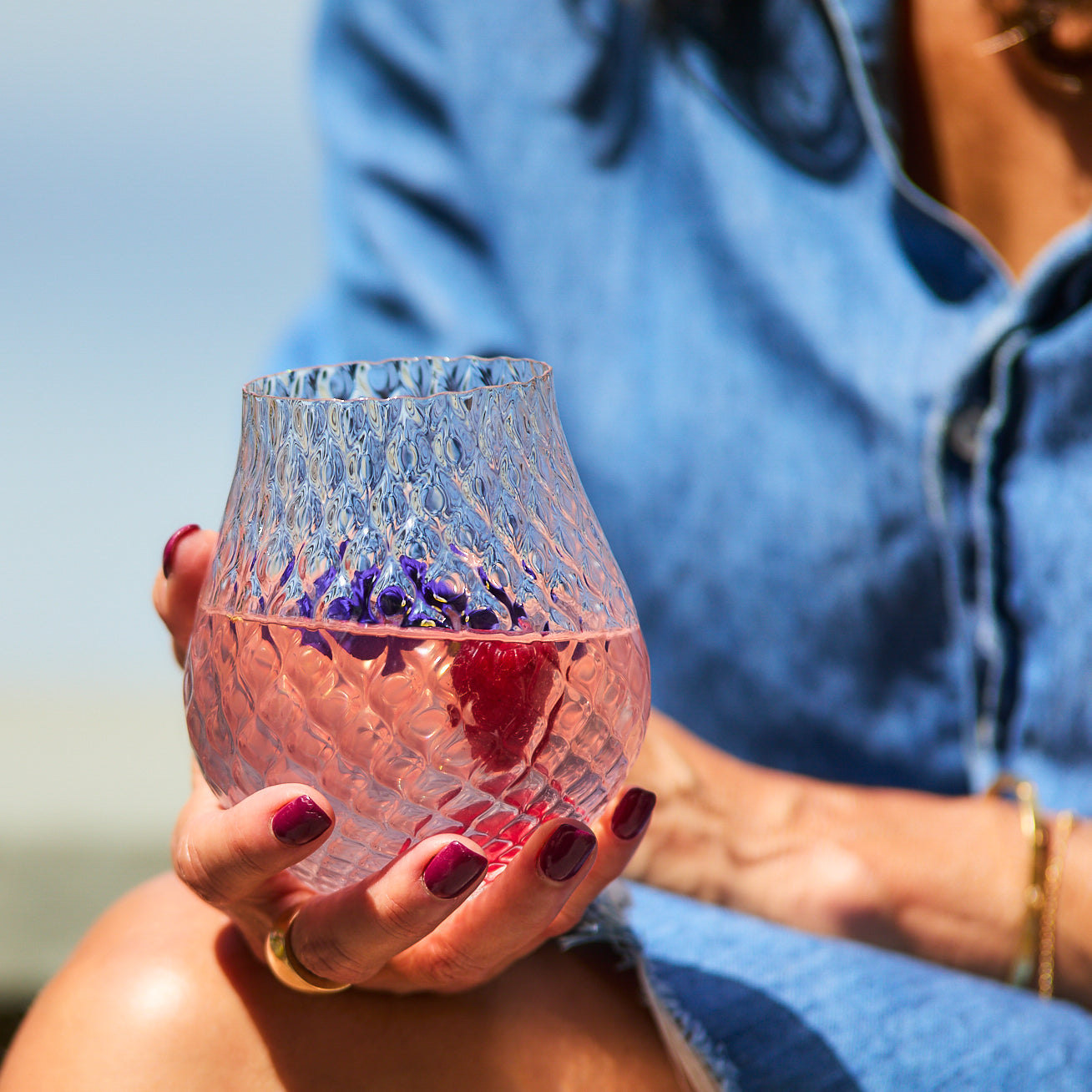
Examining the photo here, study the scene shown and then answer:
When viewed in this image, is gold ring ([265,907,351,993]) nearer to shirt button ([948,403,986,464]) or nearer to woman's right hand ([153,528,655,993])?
woman's right hand ([153,528,655,993])

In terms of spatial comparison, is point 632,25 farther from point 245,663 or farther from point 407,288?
point 245,663

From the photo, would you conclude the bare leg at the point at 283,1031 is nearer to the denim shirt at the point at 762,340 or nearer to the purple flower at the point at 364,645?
the purple flower at the point at 364,645

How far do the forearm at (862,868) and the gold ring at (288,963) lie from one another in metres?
0.29

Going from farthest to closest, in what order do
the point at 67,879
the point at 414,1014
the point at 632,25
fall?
the point at 67,879
the point at 632,25
the point at 414,1014

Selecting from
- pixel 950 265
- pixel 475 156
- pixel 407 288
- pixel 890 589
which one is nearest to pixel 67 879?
pixel 407 288

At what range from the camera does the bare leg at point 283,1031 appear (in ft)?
1.79

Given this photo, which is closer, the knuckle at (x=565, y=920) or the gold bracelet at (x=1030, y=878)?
the knuckle at (x=565, y=920)

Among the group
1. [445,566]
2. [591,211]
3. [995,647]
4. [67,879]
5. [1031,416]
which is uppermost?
[591,211]

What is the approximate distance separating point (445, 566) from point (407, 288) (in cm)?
76

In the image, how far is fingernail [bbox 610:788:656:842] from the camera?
53cm

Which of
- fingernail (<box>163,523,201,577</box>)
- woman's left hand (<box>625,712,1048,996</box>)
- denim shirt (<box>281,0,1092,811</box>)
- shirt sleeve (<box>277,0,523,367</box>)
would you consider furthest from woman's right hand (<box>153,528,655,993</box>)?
shirt sleeve (<box>277,0,523,367</box>)

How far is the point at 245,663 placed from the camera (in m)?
0.48

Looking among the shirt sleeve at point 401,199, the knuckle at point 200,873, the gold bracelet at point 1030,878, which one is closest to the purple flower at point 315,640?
the knuckle at point 200,873

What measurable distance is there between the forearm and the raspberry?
32 cm
